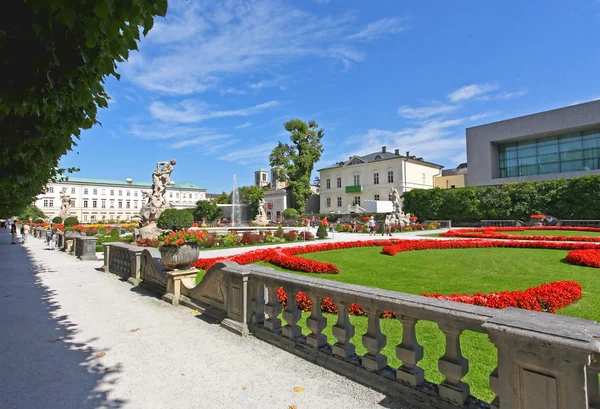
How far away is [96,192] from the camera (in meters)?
91.1

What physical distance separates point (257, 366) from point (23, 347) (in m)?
3.49

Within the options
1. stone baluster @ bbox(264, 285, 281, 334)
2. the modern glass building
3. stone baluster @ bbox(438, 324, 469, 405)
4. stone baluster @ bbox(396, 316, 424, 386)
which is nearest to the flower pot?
stone baluster @ bbox(264, 285, 281, 334)

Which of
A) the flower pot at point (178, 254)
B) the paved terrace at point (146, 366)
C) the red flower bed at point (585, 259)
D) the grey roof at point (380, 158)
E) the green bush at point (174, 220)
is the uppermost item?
the grey roof at point (380, 158)

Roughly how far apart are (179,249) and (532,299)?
6510mm

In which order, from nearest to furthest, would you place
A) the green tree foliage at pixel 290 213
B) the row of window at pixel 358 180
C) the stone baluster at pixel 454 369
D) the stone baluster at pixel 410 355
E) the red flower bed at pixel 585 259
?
the stone baluster at pixel 454 369 → the stone baluster at pixel 410 355 → the red flower bed at pixel 585 259 → the row of window at pixel 358 180 → the green tree foliage at pixel 290 213

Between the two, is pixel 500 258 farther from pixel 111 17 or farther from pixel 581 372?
pixel 111 17

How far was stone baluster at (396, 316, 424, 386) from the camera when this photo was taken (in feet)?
9.64

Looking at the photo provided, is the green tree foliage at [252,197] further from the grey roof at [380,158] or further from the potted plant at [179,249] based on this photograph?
the potted plant at [179,249]

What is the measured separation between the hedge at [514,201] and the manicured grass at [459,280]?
24.1 metres

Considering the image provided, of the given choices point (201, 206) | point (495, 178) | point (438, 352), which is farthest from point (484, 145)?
point (201, 206)

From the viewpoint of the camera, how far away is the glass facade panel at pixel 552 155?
3784 centimetres

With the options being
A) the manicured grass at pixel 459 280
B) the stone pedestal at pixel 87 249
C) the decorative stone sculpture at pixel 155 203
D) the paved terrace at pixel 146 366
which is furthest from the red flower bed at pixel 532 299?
the decorative stone sculpture at pixel 155 203

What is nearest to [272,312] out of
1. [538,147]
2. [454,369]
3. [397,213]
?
[454,369]

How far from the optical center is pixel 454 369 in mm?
2645
